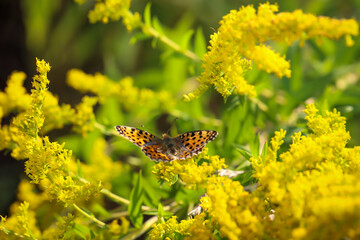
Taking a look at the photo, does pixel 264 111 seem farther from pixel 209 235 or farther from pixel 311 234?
pixel 311 234

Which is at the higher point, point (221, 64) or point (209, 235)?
point (221, 64)

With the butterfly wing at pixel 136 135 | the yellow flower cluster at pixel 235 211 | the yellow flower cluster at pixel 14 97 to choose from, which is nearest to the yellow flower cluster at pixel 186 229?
the yellow flower cluster at pixel 235 211

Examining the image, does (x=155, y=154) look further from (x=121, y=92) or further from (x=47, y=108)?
(x=121, y=92)

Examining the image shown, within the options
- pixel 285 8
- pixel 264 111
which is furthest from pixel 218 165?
pixel 285 8

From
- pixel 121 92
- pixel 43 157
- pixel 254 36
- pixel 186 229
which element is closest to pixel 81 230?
pixel 43 157

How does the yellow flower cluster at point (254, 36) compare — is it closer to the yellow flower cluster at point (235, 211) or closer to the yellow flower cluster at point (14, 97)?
the yellow flower cluster at point (235, 211)

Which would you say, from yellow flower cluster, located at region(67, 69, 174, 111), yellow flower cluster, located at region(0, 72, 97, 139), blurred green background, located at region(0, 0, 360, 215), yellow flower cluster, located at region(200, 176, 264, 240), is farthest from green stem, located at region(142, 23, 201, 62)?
yellow flower cluster, located at region(200, 176, 264, 240)

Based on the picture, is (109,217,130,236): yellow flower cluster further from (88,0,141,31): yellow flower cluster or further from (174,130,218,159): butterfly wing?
(88,0,141,31): yellow flower cluster
